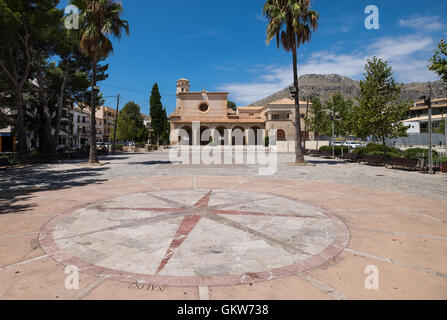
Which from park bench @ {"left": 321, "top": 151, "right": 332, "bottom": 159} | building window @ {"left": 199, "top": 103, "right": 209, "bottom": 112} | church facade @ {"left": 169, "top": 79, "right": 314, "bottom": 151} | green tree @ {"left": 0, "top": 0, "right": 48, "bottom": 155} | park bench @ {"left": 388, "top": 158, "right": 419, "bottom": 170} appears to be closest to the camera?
park bench @ {"left": 388, "top": 158, "right": 419, "bottom": 170}

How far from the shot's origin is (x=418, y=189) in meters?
9.98

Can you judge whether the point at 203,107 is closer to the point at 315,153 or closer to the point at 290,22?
the point at 315,153

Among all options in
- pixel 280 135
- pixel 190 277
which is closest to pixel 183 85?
pixel 280 135

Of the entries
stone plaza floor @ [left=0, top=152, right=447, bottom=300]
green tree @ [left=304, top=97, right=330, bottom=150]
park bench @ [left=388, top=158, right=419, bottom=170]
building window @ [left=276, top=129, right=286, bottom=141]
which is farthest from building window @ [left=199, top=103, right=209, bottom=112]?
stone plaza floor @ [left=0, top=152, right=447, bottom=300]

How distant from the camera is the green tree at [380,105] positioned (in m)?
19.8

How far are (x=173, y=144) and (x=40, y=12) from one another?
36.8 metres

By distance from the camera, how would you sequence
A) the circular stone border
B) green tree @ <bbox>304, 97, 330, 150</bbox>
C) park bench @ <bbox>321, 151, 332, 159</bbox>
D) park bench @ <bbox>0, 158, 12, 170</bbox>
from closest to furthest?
the circular stone border < park bench @ <bbox>0, 158, 12, 170</bbox> < park bench @ <bbox>321, 151, 332, 159</bbox> < green tree @ <bbox>304, 97, 330, 150</bbox>

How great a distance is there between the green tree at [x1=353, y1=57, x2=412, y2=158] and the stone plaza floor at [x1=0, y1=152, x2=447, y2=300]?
13252 mm

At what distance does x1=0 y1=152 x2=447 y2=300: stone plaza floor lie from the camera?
10.5 ft

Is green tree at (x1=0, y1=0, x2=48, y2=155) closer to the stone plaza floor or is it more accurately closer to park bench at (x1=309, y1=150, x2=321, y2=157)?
the stone plaza floor

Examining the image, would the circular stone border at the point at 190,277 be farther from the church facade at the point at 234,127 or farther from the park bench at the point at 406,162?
the church facade at the point at 234,127

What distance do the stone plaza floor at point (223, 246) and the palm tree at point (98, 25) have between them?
14434 mm

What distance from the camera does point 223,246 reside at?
14.6 ft
